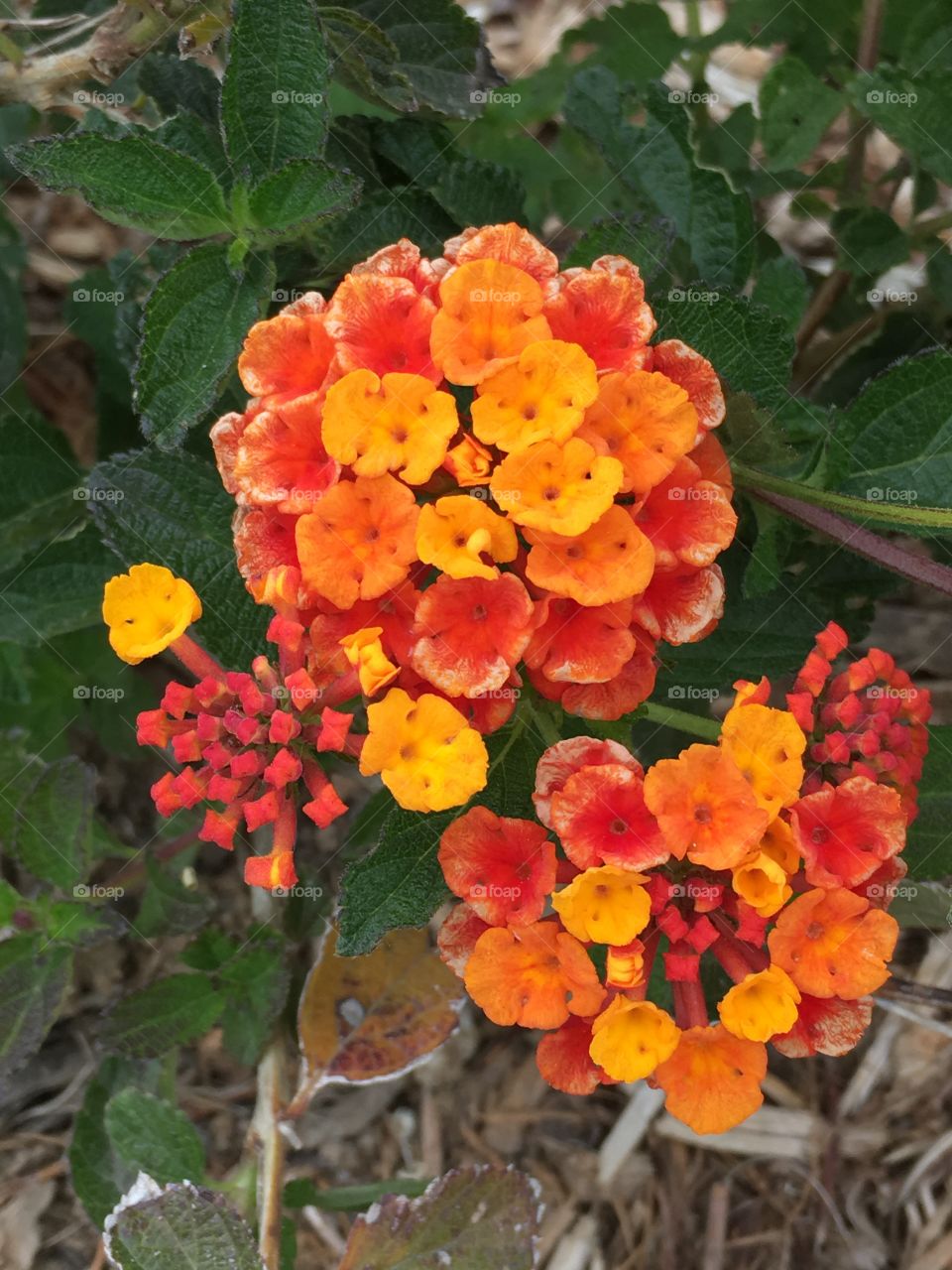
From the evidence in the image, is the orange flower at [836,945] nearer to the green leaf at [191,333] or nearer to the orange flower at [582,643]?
the orange flower at [582,643]

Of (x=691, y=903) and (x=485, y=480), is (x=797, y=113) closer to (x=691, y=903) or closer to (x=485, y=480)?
(x=485, y=480)

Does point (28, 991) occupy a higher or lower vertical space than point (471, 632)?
lower

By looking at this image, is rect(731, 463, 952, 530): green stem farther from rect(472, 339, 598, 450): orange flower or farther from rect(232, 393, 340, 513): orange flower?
rect(232, 393, 340, 513): orange flower

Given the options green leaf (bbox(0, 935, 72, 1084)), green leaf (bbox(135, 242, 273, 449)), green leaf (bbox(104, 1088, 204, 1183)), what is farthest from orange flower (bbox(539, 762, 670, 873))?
green leaf (bbox(0, 935, 72, 1084))

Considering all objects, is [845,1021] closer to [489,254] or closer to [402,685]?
[402,685]

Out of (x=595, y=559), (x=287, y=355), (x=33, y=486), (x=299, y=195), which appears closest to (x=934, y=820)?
(x=595, y=559)
